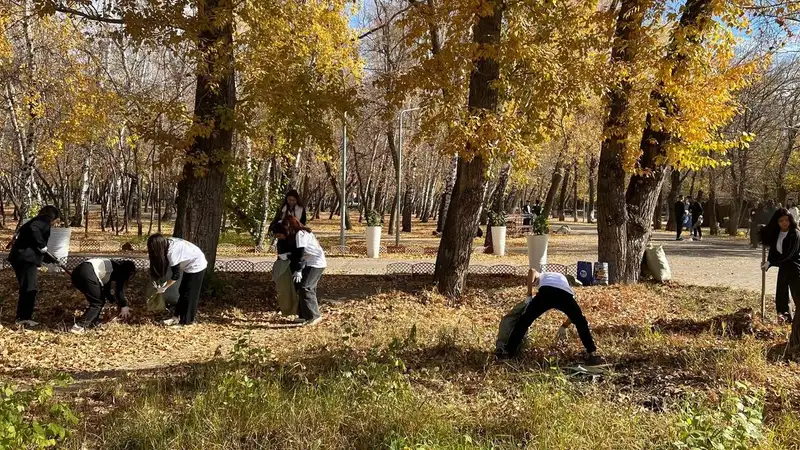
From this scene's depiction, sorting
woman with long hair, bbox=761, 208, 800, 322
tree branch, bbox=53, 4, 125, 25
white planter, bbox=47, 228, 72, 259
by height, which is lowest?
white planter, bbox=47, 228, 72, 259

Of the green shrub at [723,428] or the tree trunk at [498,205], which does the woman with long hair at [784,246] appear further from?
the tree trunk at [498,205]

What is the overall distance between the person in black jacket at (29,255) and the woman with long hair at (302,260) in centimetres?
285

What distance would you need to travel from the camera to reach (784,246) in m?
7.83

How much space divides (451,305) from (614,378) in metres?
4.34

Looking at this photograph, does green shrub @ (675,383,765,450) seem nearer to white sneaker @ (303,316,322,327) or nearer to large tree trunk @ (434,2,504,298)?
white sneaker @ (303,316,322,327)

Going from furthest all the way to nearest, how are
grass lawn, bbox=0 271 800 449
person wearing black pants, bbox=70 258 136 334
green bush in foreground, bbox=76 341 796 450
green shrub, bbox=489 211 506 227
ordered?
green shrub, bbox=489 211 506 227
person wearing black pants, bbox=70 258 136 334
grass lawn, bbox=0 271 800 449
green bush in foreground, bbox=76 341 796 450

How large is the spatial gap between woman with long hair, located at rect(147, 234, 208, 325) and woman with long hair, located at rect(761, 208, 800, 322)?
7.55m

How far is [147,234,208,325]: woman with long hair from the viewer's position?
7195 millimetres

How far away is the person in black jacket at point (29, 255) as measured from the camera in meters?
7.28

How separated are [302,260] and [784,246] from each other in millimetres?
6479

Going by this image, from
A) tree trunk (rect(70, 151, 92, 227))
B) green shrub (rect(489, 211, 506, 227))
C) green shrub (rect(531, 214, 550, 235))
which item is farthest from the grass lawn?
tree trunk (rect(70, 151, 92, 227))

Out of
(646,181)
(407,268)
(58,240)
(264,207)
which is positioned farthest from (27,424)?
(264,207)

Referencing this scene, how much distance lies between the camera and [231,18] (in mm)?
7645

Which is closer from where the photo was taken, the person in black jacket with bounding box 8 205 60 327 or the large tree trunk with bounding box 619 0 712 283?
the person in black jacket with bounding box 8 205 60 327
